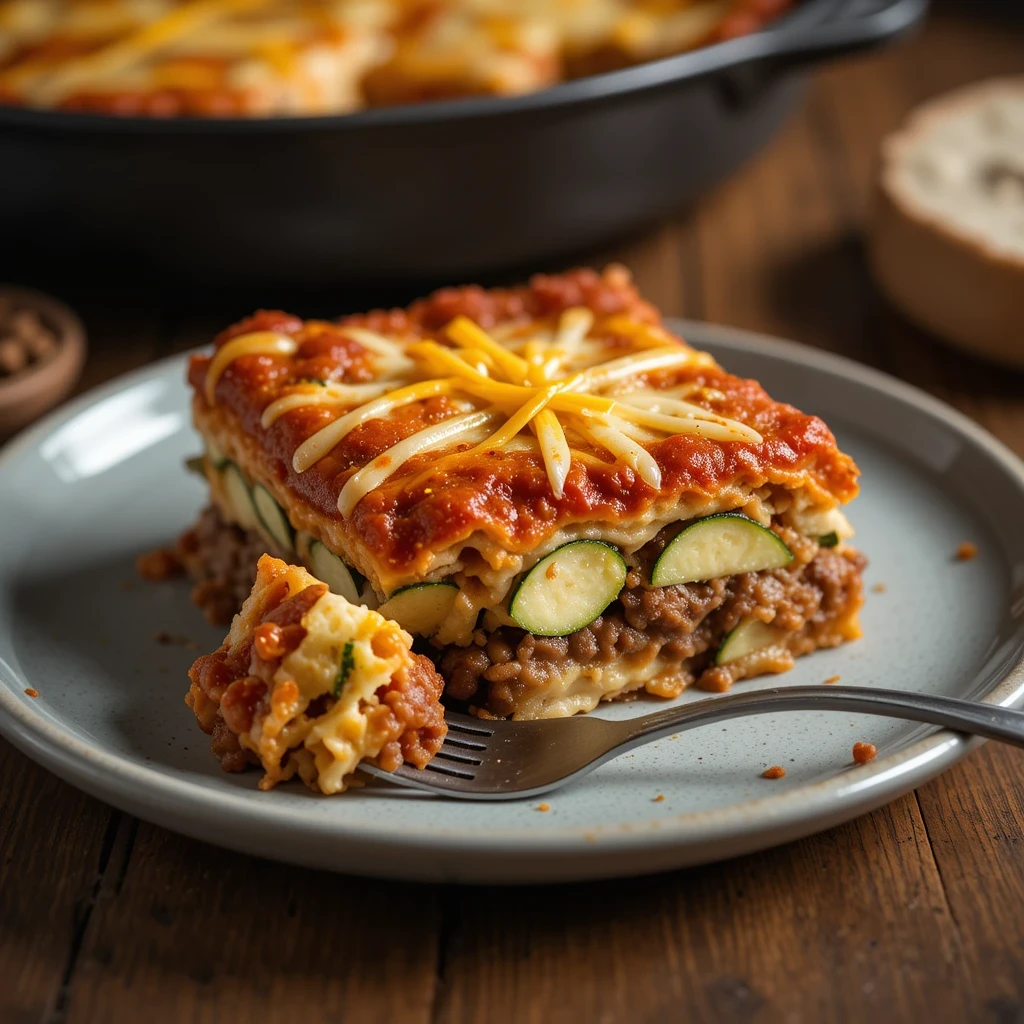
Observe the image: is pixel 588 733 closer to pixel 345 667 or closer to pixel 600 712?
pixel 600 712

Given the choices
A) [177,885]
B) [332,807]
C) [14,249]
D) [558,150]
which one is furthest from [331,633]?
[14,249]

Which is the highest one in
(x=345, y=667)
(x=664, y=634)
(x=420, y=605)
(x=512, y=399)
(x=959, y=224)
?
(x=512, y=399)

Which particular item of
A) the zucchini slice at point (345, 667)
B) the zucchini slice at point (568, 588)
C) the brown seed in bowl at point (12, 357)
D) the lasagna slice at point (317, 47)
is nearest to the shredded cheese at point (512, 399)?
the zucchini slice at point (568, 588)

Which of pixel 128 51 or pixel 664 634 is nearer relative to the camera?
pixel 664 634

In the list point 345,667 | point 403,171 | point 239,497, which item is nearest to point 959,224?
point 403,171

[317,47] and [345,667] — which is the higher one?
[345,667]

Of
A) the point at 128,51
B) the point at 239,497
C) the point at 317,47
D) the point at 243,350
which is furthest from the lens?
the point at 317,47

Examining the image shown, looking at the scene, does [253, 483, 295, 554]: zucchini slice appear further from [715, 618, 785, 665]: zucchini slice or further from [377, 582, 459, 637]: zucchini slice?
[715, 618, 785, 665]: zucchini slice
